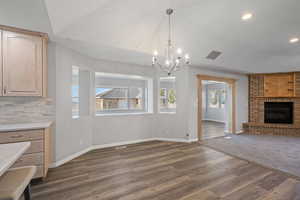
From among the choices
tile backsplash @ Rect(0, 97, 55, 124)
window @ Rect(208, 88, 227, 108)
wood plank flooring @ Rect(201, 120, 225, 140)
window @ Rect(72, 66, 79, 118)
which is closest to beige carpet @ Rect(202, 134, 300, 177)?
wood plank flooring @ Rect(201, 120, 225, 140)

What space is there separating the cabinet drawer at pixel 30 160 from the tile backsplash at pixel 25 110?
0.75 metres

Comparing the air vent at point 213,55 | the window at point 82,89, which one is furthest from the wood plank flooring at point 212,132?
the window at point 82,89

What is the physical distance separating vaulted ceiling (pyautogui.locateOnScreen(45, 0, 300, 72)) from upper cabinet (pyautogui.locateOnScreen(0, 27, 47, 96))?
0.44 metres

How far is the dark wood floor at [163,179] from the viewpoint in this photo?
6.55ft

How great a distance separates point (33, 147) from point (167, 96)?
12.2 feet

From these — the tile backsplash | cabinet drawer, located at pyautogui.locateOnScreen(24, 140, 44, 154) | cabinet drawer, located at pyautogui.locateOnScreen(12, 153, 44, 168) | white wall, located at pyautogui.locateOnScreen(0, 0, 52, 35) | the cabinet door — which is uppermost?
white wall, located at pyautogui.locateOnScreen(0, 0, 52, 35)

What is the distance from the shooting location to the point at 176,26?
A: 10.1 feet

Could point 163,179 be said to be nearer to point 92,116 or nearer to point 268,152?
point 92,116

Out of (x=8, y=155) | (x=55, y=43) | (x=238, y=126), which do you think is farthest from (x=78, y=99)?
(x=238, y=126)

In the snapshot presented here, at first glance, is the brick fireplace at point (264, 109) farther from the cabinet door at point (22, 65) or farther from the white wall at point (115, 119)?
the cabinet door at point (22, 65)

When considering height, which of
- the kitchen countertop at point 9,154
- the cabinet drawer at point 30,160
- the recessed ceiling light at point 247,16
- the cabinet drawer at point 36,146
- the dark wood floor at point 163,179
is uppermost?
the recessed ceiling light at point 247,16

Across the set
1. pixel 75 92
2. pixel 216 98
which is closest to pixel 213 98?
pixel 216 98

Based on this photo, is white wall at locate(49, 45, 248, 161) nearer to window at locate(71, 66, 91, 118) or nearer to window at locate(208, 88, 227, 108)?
window at locate(71, 66, 91, 118)

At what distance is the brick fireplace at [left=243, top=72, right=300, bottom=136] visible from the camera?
214 inches
